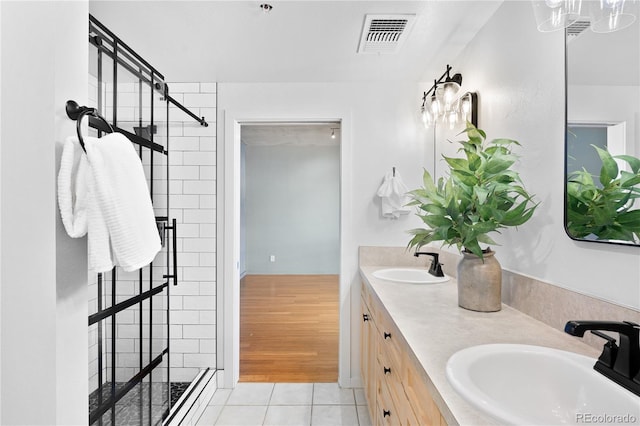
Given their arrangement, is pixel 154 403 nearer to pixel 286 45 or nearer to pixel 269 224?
pixel 286 45

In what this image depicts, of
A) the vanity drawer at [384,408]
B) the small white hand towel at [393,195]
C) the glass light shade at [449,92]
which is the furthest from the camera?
the small white hand towel at [393,195]

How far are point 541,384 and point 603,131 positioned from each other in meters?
0.76

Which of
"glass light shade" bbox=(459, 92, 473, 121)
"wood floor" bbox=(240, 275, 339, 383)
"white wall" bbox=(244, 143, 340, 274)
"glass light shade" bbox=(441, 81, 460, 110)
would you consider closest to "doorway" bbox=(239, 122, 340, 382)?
"white wall" bbox=(244, 143, 340, 274)

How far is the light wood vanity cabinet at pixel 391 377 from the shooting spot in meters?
0.93

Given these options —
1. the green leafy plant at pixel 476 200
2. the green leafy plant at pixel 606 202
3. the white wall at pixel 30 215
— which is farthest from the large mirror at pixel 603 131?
the white wall at pixel 30 215

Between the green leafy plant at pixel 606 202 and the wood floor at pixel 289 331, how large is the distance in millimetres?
2147

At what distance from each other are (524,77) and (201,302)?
249 cm

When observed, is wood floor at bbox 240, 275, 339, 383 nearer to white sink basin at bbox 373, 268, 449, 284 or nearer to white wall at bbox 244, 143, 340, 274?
white wall at bbox 244, 143, 340, 274

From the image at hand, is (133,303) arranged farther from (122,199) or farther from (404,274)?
(404,274)

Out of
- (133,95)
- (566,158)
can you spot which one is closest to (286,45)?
(133,95)

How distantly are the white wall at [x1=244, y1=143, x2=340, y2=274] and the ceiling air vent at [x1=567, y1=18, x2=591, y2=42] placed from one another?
17.6 feet

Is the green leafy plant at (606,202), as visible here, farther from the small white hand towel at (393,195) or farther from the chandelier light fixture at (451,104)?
the small white hand towel at (393,195)

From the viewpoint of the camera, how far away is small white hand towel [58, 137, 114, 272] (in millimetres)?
718

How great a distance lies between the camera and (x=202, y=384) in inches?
90.4
